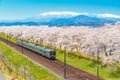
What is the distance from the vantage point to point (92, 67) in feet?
181

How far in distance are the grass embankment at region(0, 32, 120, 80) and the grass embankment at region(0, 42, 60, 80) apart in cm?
874

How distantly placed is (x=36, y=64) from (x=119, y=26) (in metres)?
30.9

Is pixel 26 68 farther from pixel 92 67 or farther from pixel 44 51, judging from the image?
pixel 92 67

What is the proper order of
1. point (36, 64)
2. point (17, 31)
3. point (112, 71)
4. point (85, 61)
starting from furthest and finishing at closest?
point (17, 31) → point (85, 61) → point (36, 64) → point (112, 71)

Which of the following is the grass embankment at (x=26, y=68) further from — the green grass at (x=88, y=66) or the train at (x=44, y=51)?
the green grass at (x=88, y=66)

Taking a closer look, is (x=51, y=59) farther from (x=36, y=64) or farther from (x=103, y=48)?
(x=103, y=48)

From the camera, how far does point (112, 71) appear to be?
163 feet

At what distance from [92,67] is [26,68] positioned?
13471mm

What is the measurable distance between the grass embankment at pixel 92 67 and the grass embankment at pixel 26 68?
8740 mm

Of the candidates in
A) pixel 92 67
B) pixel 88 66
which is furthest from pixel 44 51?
pixel 92 67

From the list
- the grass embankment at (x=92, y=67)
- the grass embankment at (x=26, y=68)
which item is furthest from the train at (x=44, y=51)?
the grass embankment at (x=26, y=68)

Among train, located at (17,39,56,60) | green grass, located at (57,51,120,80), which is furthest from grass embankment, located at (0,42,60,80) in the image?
green grass, located at (57,51,120,80)

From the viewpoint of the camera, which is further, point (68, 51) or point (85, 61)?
point (68, 51)

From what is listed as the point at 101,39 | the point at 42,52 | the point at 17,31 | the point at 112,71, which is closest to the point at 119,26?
the point at 101,39
